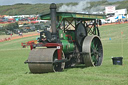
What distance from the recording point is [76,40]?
11.6 m

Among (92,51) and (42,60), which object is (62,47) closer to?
(42,60)

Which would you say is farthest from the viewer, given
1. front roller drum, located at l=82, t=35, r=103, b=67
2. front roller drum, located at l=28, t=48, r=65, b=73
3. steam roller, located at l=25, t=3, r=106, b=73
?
front roller drum, located at l=82, t=35, r=103, b=67

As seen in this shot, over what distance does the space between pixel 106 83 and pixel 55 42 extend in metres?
3.38

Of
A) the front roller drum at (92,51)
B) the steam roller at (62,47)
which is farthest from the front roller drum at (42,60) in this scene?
the front roller drum at (92,51)

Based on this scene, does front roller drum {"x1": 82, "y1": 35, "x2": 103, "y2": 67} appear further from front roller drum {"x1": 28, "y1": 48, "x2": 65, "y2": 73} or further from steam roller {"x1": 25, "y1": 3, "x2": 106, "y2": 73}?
front roller drum {"x1": 28, "y1": 48, "x2": 65, "y2": 73}

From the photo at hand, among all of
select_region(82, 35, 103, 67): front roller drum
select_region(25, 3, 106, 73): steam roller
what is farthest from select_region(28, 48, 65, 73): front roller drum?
select_region(82, 35, 103, 67): front roller drum

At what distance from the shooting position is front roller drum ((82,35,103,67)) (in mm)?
11078

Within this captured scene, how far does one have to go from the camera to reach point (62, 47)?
10.2m

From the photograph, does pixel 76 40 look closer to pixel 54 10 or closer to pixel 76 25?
pixel 76 25

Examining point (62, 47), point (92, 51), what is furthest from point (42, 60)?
point (92, 51)

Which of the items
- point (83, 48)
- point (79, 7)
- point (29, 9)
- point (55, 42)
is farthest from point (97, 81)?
point (29, 9)

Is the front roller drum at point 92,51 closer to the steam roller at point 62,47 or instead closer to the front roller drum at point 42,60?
the steam roller at point 62,47

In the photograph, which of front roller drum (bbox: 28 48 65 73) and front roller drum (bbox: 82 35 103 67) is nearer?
front roller drum (bbox: 28 48 65 73)

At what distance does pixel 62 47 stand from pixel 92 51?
2.19m
